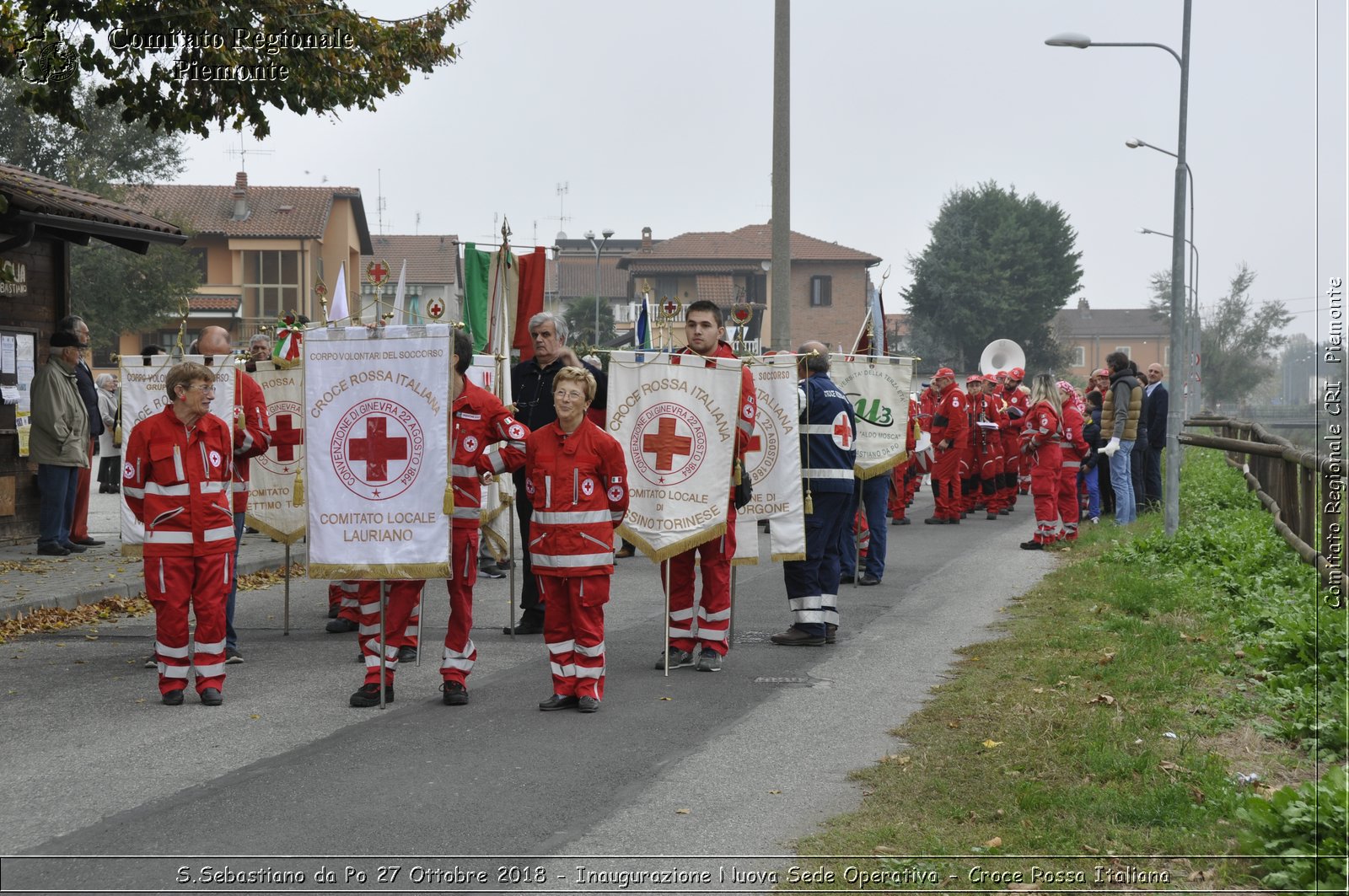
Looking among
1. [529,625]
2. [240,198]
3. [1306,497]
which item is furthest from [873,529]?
[240,198]

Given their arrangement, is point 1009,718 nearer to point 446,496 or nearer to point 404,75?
point 446,496

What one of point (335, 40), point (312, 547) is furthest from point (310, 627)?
point (335, 40)

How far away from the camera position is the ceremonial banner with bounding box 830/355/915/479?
13953 mm

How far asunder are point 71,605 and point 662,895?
865 cm

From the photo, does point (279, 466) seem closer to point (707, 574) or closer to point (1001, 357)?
point (707, 574)

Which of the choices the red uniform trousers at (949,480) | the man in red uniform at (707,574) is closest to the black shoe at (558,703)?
the man in red uniform at (707,574)

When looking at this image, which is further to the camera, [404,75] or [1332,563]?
[404,75]

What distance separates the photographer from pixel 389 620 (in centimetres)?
816

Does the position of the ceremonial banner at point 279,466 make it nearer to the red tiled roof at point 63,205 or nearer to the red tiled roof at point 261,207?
the red tiled roof at point 63,205

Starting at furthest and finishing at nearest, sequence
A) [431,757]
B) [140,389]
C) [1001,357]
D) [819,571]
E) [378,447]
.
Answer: [1001,357] → [819,571] → [140,389] → [378,447] → [431,757]

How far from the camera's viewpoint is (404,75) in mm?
13094

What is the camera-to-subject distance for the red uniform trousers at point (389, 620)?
26.1ft

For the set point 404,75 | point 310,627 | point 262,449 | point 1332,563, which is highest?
point 404,75

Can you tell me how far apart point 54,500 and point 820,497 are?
29.4ft
